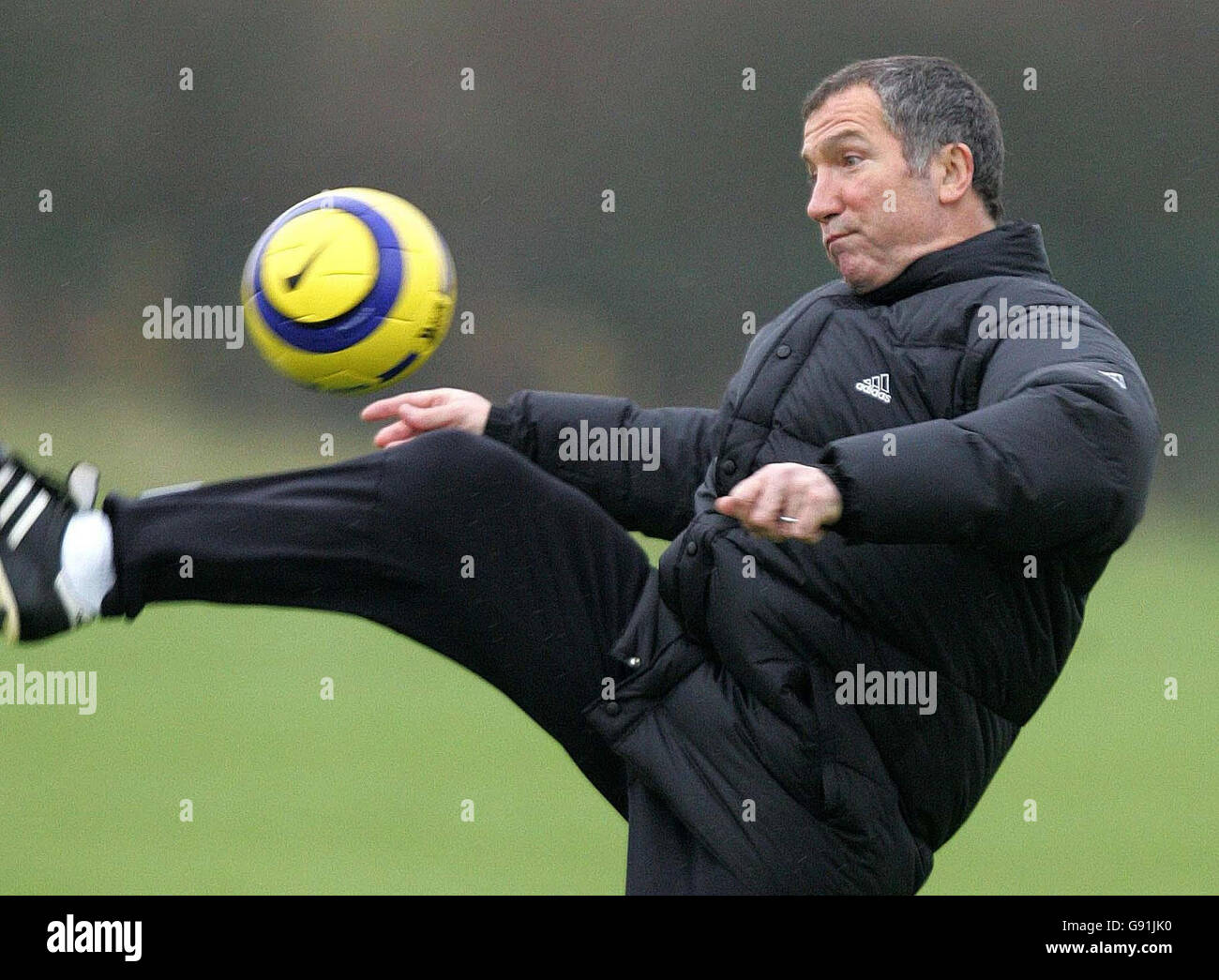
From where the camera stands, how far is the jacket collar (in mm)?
2805

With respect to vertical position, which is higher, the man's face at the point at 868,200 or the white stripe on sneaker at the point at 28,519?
the man's face at the point at 868,200

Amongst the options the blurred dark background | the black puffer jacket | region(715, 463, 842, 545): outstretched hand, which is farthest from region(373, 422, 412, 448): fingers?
the blurred dark background

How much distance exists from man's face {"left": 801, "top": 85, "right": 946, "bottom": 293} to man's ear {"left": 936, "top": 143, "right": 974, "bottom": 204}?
19 mm

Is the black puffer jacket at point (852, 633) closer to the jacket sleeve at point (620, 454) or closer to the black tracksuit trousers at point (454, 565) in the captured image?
the black tracksuit trousers at point (454, 565)

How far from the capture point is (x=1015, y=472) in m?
2.28

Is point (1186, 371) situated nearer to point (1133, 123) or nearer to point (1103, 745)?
point (1133, 123)

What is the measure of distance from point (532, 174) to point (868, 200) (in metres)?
8.06

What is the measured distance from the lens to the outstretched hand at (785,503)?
7.15 ft

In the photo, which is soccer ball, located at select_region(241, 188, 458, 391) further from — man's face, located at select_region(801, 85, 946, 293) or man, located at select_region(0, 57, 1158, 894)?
man's face, located at select_region(801, 85, 946, 293)

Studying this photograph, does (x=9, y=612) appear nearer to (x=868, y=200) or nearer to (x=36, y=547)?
(x=36, y=547)

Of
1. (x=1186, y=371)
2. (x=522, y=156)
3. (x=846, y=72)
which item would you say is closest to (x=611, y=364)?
(x=522, y=156)

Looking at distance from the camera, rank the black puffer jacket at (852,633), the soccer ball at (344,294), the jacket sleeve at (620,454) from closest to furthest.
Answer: the black puffer jacket at (852,633), the soccer ball at (344,294), the jacket sleeve at (620,454)

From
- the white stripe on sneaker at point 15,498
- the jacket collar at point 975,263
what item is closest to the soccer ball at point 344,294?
the white stripe on sneaker at point 15,498

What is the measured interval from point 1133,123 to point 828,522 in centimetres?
938
